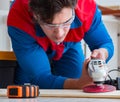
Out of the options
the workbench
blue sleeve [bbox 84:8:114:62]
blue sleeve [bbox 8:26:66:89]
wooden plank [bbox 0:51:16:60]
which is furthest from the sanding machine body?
wooden plank [bbox 0:51:16:60]

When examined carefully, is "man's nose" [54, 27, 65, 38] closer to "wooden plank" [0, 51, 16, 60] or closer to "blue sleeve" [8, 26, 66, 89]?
"blue sleeve" [8, 26, 66, 89]

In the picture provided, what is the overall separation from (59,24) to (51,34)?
8cm

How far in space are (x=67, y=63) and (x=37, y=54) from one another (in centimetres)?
36

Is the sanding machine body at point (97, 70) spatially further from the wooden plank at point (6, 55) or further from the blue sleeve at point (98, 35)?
the wooden plank at point (6, 55)

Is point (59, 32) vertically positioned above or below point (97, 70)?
above

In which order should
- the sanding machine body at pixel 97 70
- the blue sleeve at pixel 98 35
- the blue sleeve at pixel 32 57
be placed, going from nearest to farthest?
the sanding machine body at pixel 97 70 → the blue sleeve at pixel 32 57 → the blue sleeve at pixel 98 35

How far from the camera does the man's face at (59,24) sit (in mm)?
1012

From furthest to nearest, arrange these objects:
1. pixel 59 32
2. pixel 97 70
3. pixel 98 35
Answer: pixel 98 35, pixel 59 32, pixel 97 70

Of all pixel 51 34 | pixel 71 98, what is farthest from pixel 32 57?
pixel 71 98

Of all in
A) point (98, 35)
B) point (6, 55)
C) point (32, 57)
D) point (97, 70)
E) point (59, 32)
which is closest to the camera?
point (97, 70)

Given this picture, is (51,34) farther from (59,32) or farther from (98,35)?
(98,35)

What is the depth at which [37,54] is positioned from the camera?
124cm

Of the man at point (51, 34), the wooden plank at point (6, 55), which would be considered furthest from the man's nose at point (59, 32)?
the wooden plank at point (6, 55)

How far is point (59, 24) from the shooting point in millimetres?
1028
